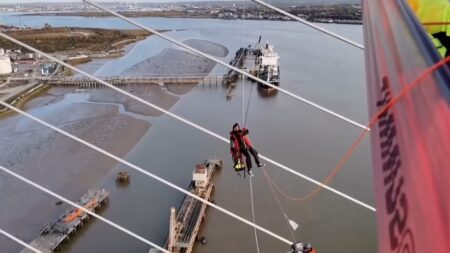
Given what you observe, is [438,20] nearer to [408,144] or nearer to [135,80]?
[408,144]

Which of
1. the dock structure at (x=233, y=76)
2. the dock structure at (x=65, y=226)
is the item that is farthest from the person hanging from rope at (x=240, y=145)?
the dock structure at (x=233, y=76)

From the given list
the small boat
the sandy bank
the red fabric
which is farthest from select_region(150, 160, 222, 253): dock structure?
the small boat

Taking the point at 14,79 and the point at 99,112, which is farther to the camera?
the point at 14,79

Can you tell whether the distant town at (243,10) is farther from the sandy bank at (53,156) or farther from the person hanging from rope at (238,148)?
the sandy bank at (53,156)

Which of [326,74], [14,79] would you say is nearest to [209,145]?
[326,74]

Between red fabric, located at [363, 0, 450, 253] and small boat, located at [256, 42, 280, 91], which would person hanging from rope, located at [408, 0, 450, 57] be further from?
small boat, located at [256, 42, 280, 91]

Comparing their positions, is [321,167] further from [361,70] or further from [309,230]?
[361,70]

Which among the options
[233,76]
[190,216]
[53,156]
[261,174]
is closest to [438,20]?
[190,216]
